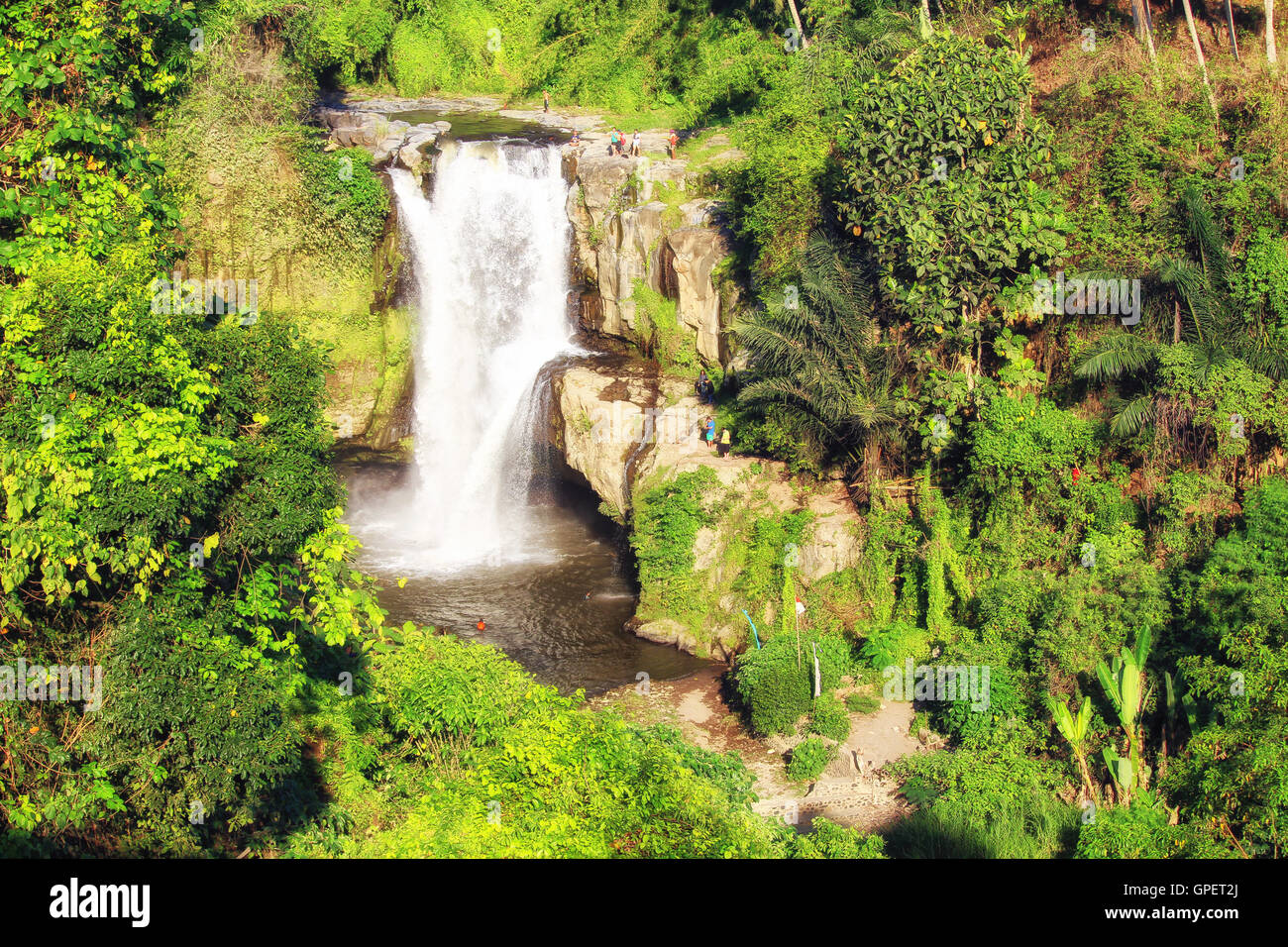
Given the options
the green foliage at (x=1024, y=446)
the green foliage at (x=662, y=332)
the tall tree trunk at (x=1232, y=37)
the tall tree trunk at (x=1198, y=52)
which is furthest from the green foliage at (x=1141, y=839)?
the tall tree trunk at (x=1232, y=37)

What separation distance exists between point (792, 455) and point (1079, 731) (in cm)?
823

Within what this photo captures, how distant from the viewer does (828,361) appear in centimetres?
2117

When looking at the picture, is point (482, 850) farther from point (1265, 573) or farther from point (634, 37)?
point (634, 37)

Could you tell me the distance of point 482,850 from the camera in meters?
9.81

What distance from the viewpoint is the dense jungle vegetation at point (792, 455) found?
1036 centimetres

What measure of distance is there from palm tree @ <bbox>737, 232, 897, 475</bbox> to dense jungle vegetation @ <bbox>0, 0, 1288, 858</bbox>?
8 centimetres

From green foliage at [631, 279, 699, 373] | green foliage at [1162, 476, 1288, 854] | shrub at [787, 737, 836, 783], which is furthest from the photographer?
green foliage at [631, 279, 699, 373]

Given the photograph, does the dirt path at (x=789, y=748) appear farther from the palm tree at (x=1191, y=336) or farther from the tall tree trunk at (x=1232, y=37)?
the tall tree trunk at (x=1232, y=37)

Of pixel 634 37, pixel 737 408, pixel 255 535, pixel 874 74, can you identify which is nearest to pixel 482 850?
pixel 255 535

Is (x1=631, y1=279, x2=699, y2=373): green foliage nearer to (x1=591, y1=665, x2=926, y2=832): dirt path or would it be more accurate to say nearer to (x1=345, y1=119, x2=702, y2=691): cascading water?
(x1=345, y1=119, x2=702, y2=691): cascading water

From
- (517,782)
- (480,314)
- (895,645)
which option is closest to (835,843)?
(517,782)

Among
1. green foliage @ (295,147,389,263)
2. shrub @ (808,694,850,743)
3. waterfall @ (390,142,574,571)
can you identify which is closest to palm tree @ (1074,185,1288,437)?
shrub @ (808,694,850,743)

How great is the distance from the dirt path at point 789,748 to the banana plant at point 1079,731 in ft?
7.56

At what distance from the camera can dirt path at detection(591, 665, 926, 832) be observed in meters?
15.7
